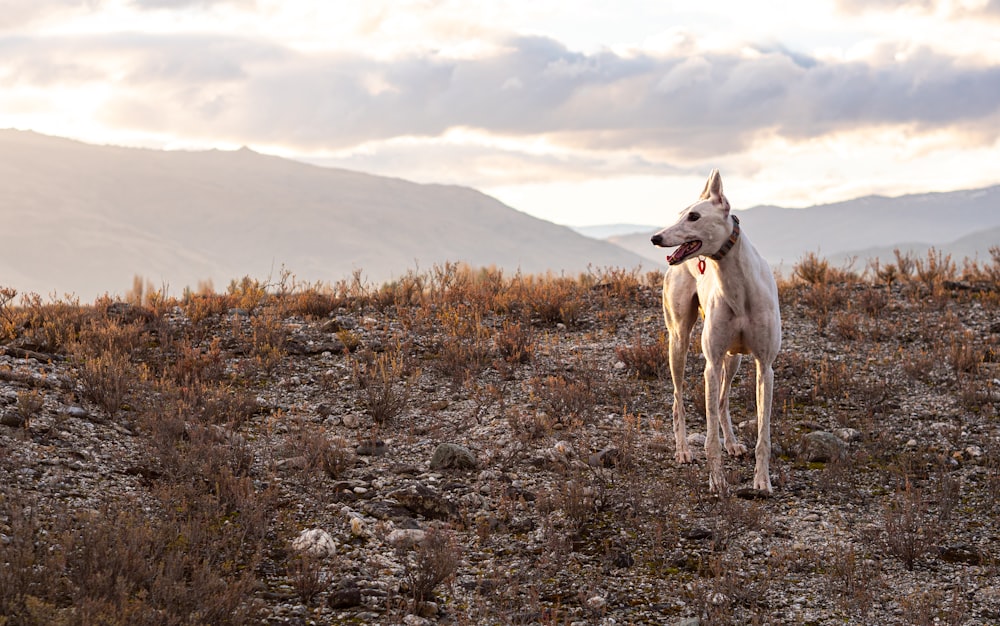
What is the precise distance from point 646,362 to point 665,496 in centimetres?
361

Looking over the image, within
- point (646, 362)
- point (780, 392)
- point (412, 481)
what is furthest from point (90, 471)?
point (780, 392)

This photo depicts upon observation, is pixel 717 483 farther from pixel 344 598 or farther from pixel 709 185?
pixel 344 598

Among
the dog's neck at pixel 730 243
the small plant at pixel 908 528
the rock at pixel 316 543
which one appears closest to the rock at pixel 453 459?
the rock at pixel 316 543

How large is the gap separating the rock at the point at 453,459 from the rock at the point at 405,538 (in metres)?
1.36

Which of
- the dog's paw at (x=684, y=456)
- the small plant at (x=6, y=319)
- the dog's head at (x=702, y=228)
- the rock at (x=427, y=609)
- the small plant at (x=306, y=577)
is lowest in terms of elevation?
the rock at (x=427, y=609)

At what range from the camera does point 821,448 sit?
7.99m

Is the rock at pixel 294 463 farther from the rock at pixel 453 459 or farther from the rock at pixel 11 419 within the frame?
the rock at pixel 11 419

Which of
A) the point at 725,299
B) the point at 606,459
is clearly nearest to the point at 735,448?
the point at 606,459

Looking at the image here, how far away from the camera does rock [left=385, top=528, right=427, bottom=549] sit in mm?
6086

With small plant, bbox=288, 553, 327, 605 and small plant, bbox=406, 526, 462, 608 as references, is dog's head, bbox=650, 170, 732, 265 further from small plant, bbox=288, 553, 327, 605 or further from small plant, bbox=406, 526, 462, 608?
small plant, bbox=288, 553, 327, 605

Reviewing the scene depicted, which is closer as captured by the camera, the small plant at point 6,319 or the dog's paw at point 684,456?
the dog's paw at point 684,456

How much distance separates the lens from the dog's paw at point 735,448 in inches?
317

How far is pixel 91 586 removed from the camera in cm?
474

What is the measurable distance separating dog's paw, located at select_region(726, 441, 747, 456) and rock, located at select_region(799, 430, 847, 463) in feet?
1.75
